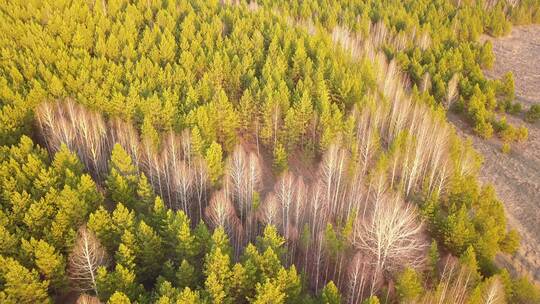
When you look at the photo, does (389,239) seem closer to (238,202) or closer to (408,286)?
(408,286)

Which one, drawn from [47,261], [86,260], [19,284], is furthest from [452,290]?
[19,284]

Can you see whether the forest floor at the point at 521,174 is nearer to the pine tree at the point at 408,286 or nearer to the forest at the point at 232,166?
the forest at the point at 232,166

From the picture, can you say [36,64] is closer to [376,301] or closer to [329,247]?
[329,247]

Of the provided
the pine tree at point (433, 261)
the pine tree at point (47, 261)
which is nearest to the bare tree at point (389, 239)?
the pine tree at point (433, 261)

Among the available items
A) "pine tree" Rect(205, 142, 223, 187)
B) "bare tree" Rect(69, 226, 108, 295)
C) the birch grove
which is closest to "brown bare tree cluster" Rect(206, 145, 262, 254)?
the birch grove

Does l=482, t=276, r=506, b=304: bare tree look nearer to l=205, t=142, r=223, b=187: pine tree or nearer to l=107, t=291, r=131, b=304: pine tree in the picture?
l=107, t=291, r=131, b=304: pine tree

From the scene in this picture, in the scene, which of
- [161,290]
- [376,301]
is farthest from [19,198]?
[376,301]
